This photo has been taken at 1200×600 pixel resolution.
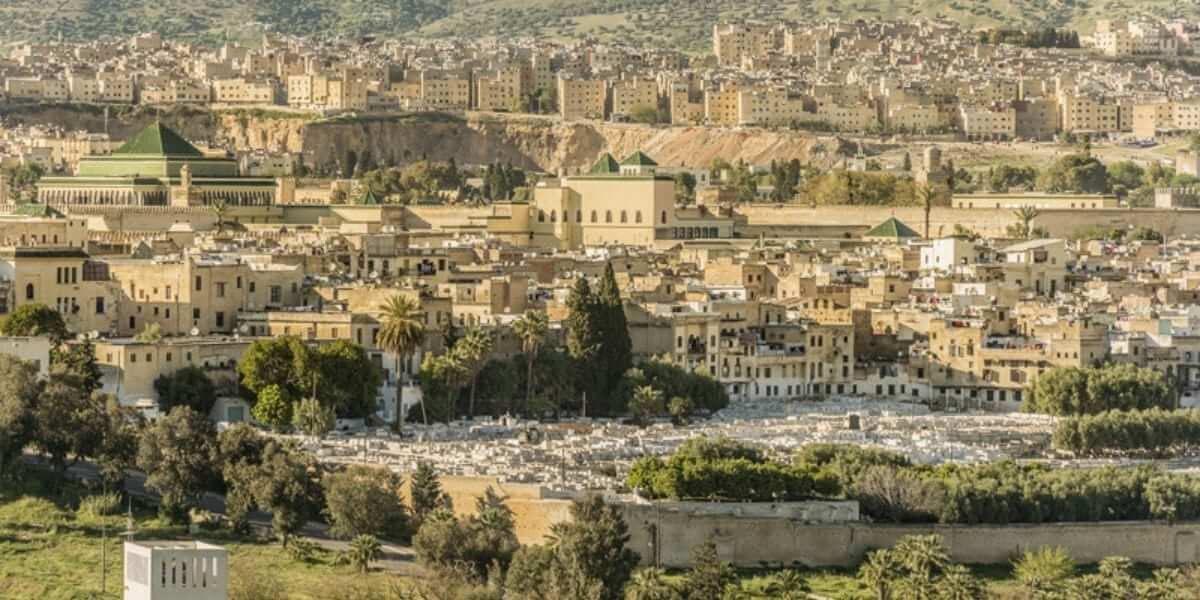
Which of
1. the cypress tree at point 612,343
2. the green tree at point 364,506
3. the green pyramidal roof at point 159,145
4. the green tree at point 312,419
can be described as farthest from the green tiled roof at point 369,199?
the green tree at point 364,506

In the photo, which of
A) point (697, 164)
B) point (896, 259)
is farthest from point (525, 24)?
point (896, 259)

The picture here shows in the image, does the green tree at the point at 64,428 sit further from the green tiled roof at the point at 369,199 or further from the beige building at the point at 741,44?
the beige building at the point at 741,44

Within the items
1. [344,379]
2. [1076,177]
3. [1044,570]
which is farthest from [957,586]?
[1076,177]

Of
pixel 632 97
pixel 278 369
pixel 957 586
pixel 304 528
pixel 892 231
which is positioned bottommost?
pixel 957 586

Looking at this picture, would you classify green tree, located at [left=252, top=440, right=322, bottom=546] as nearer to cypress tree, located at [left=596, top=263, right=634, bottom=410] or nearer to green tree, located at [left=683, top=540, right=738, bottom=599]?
green tree, located at [left=683, top=540, right=738, bottom=599]

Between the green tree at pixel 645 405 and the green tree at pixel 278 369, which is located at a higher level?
the green tree at pixel 278 369

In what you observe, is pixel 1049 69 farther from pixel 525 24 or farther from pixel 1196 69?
pixel 525 24

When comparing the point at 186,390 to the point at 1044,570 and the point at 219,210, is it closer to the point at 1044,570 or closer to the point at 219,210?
the point at 1044,570
